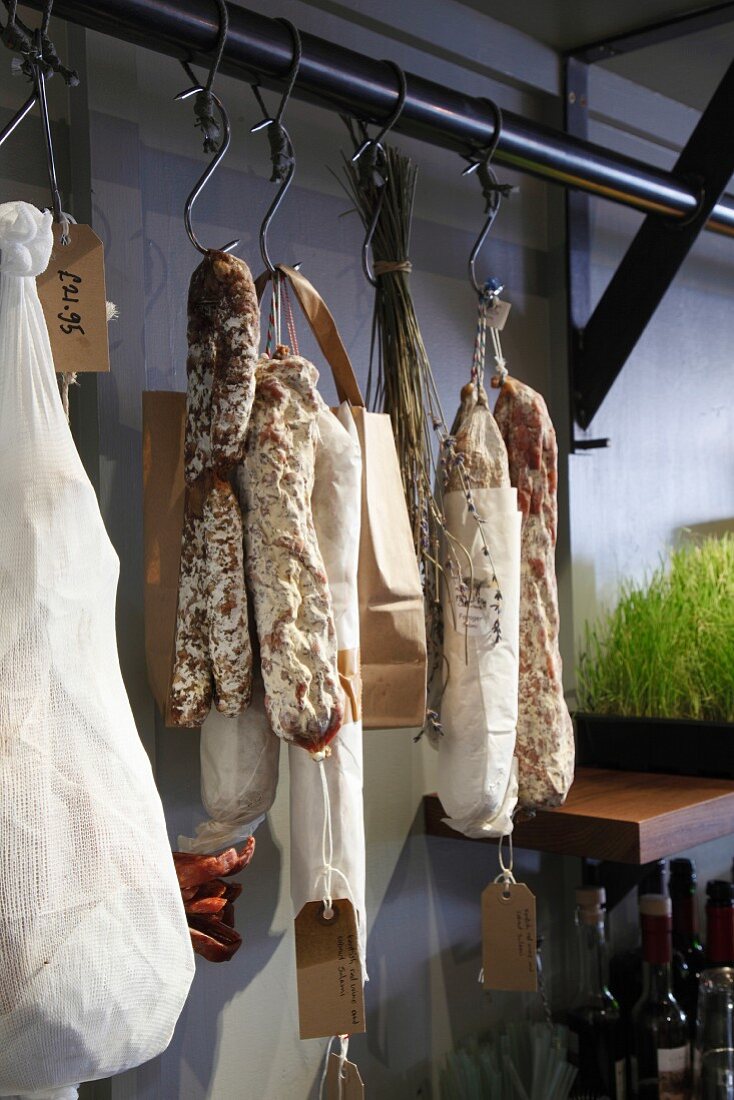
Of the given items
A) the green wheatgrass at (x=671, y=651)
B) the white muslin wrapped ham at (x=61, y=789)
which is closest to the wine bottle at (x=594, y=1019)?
the green wheatgrass at (x=671, y=651)

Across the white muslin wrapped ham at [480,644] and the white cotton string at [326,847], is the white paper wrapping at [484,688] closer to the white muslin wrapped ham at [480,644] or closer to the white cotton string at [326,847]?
the white muslin wrapped ham at [480,644]

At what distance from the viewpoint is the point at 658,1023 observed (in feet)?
5.36

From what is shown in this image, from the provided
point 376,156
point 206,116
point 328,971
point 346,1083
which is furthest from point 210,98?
point 346,1083

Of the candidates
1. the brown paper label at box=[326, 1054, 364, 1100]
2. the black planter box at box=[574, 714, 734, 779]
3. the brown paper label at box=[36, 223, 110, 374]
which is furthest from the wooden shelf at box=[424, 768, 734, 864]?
the brown paper label at box=[36, 223, 110, 374]

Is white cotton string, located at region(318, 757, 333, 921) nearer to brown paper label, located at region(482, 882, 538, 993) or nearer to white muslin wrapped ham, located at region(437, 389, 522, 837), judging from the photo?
white muslin wrapped ham, located at region(437, 389, 522, 837)

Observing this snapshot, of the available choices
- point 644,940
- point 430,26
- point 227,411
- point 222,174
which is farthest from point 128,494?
point 644,940

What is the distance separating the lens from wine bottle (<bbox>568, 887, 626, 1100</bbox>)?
1.65 metres

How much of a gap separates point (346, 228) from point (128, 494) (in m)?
0.50

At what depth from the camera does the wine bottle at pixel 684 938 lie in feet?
5.77

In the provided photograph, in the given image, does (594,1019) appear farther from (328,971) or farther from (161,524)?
(161,524)

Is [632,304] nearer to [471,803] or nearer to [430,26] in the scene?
[430,26]

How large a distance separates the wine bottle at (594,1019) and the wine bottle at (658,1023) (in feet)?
0.10

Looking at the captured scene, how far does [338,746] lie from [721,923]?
866mm

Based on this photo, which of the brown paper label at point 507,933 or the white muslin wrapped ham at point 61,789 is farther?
the brown paper label at point 507,933
